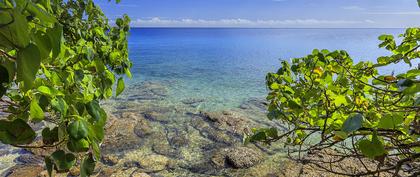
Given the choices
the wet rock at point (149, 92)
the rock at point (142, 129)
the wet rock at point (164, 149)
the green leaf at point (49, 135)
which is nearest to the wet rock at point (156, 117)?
A: the rock at point (142, 129)

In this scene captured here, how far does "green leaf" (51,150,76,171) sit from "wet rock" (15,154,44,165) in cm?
768

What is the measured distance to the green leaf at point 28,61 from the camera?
665 millimetres

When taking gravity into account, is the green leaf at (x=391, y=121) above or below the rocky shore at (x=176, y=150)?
above

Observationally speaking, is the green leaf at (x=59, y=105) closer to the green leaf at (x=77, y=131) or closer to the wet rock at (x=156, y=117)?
the green leaf at (x=77, y=131)

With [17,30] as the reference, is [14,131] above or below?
below

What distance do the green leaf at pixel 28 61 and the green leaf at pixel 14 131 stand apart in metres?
0.43

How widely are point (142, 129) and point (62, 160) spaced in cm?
946

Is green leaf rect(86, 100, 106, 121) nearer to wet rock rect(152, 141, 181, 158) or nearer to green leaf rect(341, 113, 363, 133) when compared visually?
green leaf rect(341, 113, 363, 133)

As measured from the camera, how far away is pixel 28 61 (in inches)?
26.4

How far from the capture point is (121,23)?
4309 millimetres

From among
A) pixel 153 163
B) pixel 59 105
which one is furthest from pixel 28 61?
pixel 153 163

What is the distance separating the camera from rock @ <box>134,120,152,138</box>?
10107mm

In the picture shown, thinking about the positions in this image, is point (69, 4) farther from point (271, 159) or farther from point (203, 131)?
point (203, 131)

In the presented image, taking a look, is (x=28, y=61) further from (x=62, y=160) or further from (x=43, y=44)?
→ (x=62, y=160)
